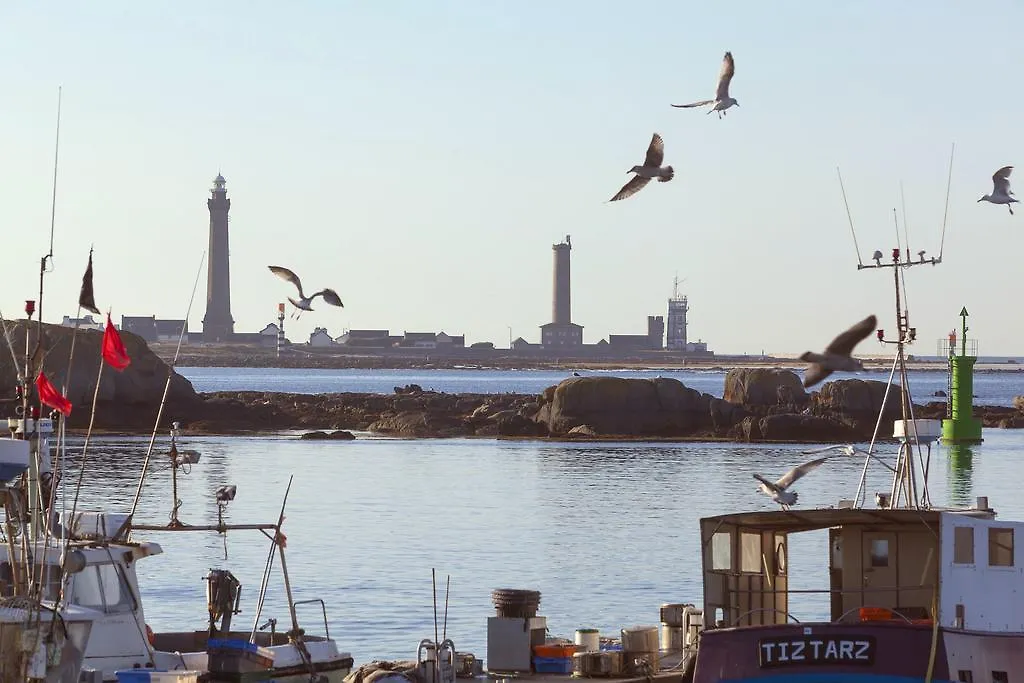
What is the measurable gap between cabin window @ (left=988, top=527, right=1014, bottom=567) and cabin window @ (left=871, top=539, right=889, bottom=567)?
1.27m

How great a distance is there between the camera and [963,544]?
751 inches

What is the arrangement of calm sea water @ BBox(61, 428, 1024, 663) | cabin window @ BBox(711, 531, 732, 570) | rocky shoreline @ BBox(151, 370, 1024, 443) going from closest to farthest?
cabin window @ BBox(711, 531, 732, 570) → calm sea water @ BBox(61, 428, 1024, 663) → rocky shoreline @ BBox(151, 370, 1024, 443)

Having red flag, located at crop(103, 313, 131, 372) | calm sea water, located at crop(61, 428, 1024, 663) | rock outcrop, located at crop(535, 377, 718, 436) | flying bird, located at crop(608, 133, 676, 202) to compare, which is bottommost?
calm sea water, located at crop(61, 428, 1024, 663)

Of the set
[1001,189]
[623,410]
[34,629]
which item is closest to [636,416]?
[623,410]

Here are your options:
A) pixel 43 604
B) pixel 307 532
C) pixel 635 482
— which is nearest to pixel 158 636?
pixel 43 604

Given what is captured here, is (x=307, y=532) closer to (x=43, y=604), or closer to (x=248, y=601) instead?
(x=248, y=601)

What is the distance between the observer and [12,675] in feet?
49.7

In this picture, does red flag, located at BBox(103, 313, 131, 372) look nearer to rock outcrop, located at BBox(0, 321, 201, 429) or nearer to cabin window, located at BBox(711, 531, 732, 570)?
cabin window, located at BBox(711, 531, 732, 570)

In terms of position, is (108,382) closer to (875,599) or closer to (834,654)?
(875,599)

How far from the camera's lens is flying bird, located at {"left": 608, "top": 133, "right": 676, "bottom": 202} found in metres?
21.2

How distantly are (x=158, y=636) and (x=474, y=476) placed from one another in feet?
141

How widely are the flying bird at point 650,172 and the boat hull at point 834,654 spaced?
18.0 ft

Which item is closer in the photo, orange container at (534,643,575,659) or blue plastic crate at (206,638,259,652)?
blue plastic crate at (206,638,259,652)

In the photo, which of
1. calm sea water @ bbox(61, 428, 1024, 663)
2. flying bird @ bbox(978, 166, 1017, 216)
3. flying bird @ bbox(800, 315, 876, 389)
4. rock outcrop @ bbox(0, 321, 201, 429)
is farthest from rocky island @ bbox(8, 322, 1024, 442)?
flying bird @ bbox(800, 315, 876, 389)
